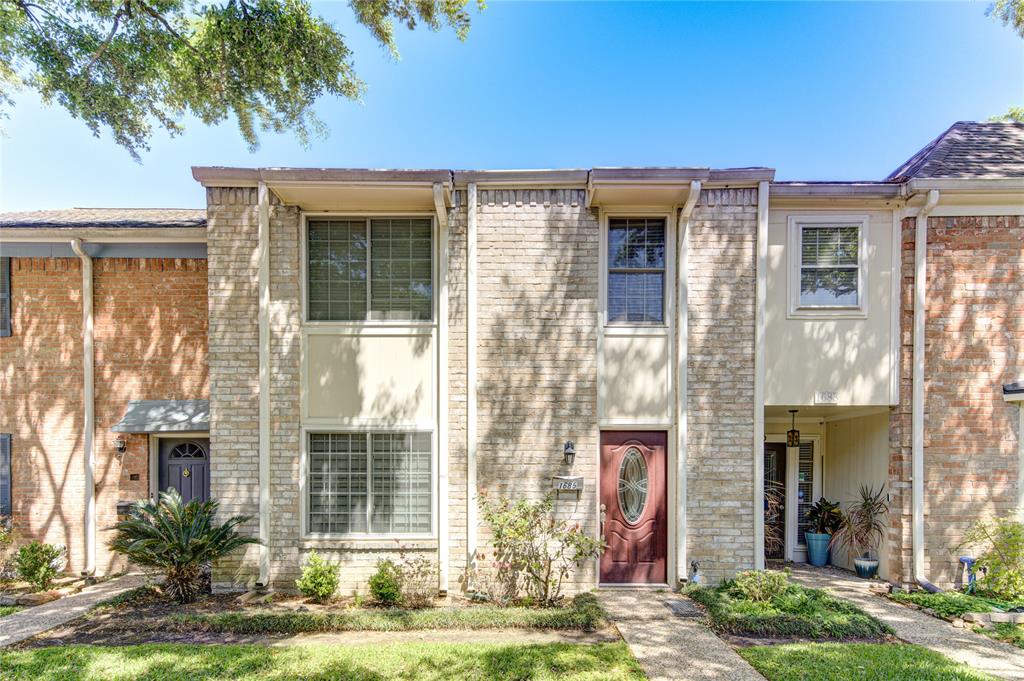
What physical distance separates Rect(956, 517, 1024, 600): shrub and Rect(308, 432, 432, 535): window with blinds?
7.70m

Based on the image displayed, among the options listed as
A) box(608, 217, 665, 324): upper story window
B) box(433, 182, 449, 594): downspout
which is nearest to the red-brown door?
box(608, 217, 665, 324): upper story window

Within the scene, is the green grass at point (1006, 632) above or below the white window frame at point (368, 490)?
below

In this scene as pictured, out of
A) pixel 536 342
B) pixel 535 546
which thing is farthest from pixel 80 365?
pixel 535 546

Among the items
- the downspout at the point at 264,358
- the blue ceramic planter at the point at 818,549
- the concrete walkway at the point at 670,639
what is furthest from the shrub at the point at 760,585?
the downspout at the point at 264,358

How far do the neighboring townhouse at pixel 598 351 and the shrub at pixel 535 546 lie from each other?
0.23 m

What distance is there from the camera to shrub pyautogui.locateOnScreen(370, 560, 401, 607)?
6.46m

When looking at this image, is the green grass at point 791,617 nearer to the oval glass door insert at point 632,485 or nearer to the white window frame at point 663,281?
the oval glass door insert at point 632,485

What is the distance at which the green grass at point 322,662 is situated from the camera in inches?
178

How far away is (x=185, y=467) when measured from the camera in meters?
8.00

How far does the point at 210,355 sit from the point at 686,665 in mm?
7000

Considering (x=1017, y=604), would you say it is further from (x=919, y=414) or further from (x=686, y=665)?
(x=686, y=665)

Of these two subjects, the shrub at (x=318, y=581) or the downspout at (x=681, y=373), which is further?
the downspout at (x=681, y=373)

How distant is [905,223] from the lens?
7.25m

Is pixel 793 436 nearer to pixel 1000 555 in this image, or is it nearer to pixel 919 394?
pixel 919 394
